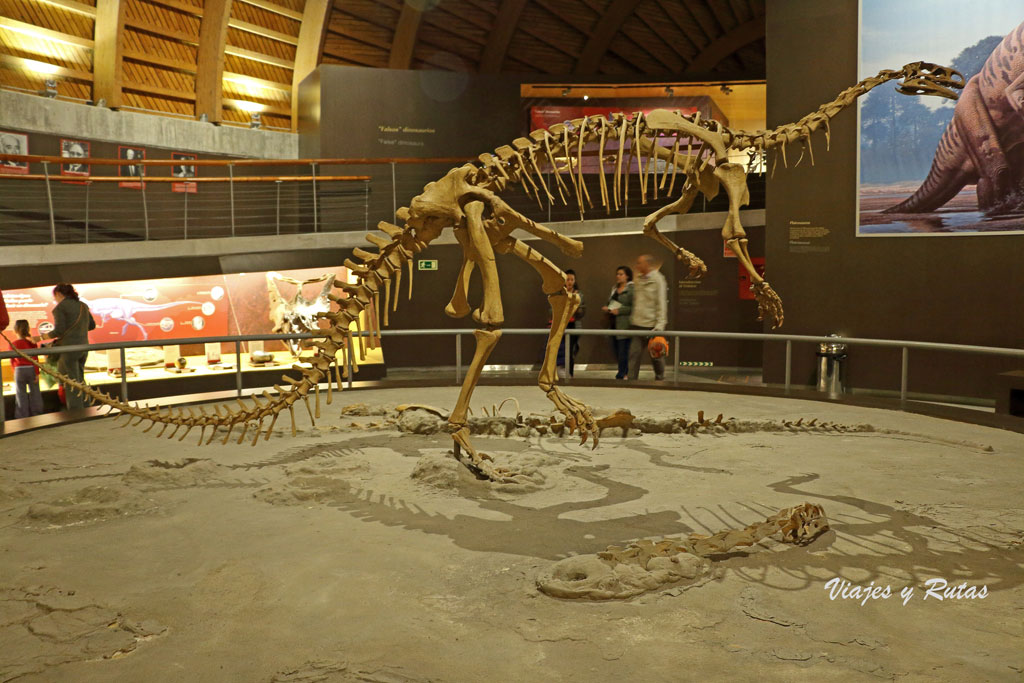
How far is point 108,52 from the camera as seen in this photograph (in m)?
15.1

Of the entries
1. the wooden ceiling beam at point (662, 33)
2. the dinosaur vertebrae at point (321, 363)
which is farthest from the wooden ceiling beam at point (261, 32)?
the dinosaur vertebrae at point (321, 363)

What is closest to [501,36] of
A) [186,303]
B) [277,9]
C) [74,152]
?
[277,9]

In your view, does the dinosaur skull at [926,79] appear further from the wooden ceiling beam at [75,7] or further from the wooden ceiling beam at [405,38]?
the wooden ceiling beam at [405,38]

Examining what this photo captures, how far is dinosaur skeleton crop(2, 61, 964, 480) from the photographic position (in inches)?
207

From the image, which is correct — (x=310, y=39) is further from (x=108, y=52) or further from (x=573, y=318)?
(x=573, y=318)

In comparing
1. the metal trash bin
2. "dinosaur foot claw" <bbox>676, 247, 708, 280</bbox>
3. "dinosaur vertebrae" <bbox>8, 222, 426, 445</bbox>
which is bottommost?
the metal trash bin

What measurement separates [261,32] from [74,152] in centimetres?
531

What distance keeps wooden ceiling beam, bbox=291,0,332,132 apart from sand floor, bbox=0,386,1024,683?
13235 mm

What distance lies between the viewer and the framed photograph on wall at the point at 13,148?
41.2 feet

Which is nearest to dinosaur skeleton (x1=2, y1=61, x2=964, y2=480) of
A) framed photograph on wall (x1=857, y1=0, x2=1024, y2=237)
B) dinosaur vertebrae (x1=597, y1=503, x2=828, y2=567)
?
dinosaur vertebrae (x1=597, y1=503, x2=828, y2=567)

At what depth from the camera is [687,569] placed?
3.73 metres

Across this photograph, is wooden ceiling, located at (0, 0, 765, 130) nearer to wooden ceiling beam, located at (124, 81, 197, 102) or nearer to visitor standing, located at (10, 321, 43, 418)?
wooden ceiling beam, located at (124, 81, 197, 102)

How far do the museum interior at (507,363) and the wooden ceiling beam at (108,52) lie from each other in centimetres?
7

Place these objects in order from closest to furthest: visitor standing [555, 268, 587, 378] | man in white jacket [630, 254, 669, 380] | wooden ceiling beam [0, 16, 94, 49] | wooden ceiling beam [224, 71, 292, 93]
Answer: man in white jacket [630, 254, 669, 380], visitor standing [555, 268, 587, 378], wooden ceiling beam [0, 16, 94, 49], wooden ceiling beam [224, 71, 292, 93]
